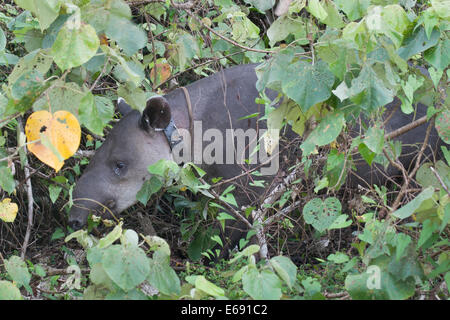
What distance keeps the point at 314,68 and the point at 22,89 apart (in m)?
1.17

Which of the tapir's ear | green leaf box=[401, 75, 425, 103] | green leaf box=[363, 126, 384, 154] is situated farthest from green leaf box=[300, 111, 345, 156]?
the tapir's ear

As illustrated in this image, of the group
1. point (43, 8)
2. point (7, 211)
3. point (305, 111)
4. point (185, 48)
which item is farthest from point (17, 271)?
point (185, 48)

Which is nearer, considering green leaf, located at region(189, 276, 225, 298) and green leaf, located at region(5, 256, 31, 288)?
green leaf, located at region(189, 276, 225, 298)

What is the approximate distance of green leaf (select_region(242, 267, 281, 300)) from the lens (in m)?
2.27

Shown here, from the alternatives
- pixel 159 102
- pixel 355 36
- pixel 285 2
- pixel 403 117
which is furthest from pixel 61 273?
pixel 403 117

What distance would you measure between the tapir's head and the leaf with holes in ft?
4.23

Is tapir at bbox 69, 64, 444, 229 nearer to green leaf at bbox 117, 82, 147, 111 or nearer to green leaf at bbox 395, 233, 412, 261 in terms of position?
green leaf at bbox 117, 82, 147, 111

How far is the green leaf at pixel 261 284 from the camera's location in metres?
2.27

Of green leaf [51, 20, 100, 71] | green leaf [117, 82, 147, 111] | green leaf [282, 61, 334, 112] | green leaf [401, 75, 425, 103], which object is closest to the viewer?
green leaf [51, 20, 100, 71]

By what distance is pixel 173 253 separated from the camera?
4.87m

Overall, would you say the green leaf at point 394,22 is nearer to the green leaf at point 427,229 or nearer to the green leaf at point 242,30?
the green leaf at point 427,229

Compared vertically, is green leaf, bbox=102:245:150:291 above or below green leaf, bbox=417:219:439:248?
above

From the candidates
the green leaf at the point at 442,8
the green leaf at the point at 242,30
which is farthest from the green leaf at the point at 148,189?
the green leaf at the point at 442,8
